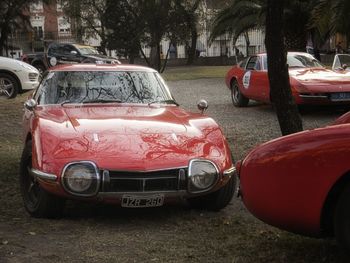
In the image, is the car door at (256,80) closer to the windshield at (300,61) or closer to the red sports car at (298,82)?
the red sports car at (298,82)

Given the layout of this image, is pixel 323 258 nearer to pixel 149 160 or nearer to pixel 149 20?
pixel 149 160

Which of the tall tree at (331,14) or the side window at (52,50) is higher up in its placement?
the tall tree at (331,14)

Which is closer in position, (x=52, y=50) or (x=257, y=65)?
(x=257, y=65)

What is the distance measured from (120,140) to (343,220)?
233 cm

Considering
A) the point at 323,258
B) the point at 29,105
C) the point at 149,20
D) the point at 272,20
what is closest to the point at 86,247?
the point at 323,258

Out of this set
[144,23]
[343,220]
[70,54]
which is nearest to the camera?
[343,220]

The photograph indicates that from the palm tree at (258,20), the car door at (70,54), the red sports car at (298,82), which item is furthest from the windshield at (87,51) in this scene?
the red sports car at (298,82)

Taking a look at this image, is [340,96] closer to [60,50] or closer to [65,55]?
[65,55]

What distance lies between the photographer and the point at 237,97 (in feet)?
49.1

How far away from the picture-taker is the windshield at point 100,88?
22.8 ft

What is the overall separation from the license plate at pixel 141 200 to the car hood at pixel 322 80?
724cm

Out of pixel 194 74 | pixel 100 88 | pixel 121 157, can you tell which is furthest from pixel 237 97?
pixel 194 74

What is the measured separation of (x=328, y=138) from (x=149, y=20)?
63.9 feet

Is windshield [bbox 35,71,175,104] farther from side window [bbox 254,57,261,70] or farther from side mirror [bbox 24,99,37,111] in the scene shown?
side window [bbox 254,57,261,70]
